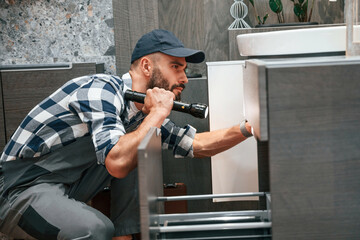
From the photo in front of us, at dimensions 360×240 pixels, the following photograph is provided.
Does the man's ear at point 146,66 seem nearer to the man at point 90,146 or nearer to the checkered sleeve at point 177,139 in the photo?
the man at point 90,146

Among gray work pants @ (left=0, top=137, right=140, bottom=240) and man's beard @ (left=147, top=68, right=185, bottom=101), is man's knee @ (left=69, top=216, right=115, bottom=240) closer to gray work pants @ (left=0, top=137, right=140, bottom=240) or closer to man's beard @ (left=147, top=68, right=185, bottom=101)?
gray work pants @ (left=0, top=137, right=140, bottom=240)

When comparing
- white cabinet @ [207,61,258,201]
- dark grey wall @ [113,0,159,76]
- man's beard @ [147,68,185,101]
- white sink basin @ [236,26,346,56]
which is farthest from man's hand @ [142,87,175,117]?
dark grey wall @ [113,0,159,76]

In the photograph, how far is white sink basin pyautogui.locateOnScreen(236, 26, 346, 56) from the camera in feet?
4.74

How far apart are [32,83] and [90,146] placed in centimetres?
79

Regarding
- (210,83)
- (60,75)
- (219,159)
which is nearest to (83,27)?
(60,75)

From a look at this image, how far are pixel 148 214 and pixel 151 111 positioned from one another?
2.07 ft

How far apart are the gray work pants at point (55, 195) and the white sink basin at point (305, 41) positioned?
651 mm

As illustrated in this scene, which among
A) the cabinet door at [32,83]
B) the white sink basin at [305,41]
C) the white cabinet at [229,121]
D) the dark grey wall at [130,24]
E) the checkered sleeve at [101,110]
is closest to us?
the checkered sleeve at [101,110]

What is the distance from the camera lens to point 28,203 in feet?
4.82

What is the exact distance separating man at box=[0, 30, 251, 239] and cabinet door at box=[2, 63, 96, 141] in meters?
0.60

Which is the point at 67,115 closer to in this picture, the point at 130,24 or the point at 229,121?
the point at 229,121

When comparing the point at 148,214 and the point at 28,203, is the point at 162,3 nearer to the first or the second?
the point at 28,203

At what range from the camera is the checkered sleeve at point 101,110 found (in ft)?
4.37

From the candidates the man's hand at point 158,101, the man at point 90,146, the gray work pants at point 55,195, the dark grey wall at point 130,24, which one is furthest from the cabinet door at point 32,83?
the man's hand at point 158,101
